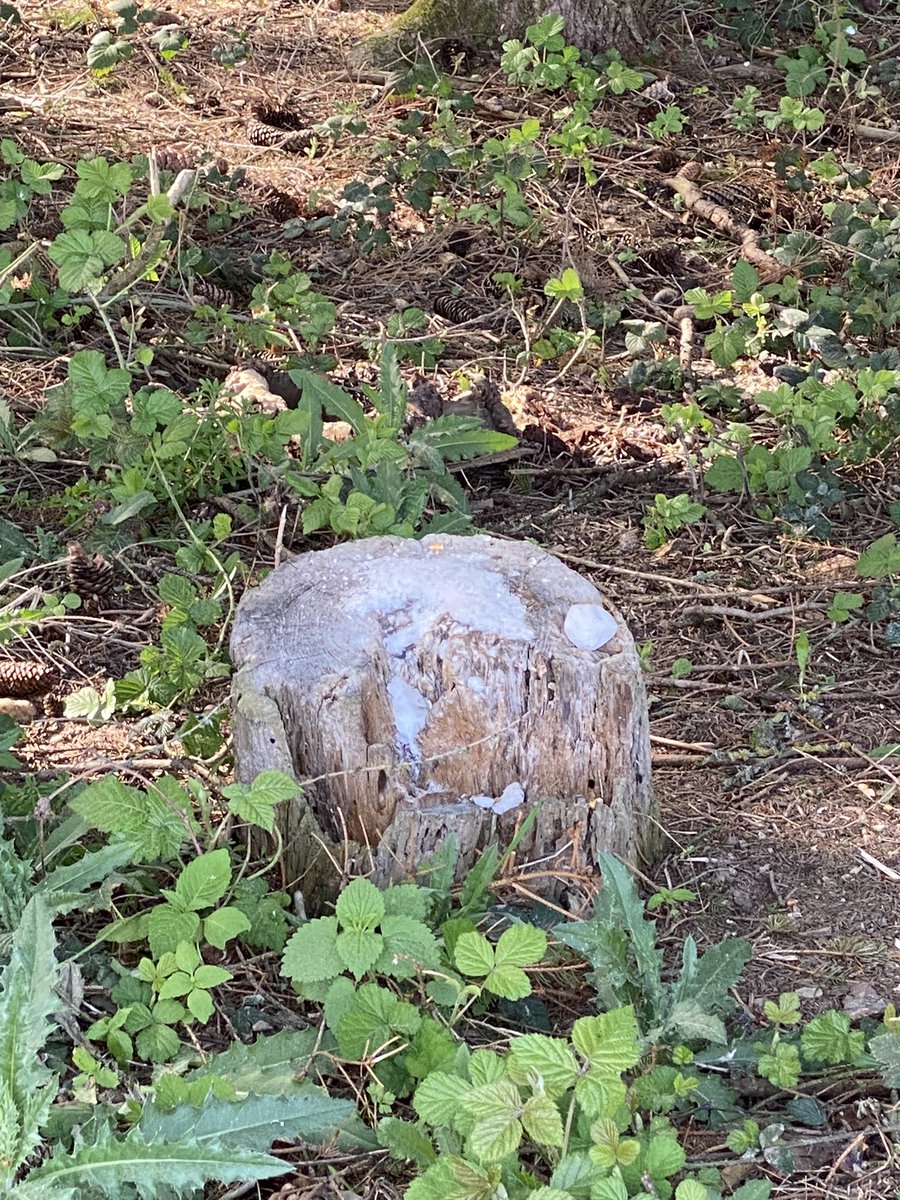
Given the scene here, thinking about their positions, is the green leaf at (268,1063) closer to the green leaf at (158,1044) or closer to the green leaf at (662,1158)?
the green leaf at (158,1044)

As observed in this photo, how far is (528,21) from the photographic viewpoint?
6172 mm

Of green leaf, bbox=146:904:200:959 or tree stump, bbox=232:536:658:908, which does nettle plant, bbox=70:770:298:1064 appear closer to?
green leaf, bbox=146:904:200:959

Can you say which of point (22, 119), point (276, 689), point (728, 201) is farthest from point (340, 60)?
point (276, 689)

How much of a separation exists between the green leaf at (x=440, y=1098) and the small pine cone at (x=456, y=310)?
11.2 feet

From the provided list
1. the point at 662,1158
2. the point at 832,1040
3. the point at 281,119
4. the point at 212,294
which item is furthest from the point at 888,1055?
the point at 281,119

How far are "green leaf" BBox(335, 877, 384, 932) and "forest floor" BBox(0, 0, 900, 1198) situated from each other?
607mm

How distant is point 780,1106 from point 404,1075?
0.57 metres

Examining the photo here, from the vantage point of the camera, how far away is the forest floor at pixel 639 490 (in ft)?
7.96

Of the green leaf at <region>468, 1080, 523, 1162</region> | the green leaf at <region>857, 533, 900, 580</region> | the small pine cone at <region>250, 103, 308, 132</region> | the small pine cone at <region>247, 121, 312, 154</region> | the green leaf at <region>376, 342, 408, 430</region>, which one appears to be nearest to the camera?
the green leaf at <region>468, 1080, 523, 1162</region>

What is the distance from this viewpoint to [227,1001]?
2.11m

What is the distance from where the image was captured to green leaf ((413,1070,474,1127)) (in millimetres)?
1688

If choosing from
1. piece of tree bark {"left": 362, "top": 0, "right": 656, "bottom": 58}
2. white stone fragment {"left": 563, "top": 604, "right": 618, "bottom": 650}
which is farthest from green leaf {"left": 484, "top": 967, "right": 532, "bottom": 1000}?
piece of tree bark {"left": 362, "top": 0, "right": 656, "bottom": 58}

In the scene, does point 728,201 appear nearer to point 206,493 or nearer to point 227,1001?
point 206,493

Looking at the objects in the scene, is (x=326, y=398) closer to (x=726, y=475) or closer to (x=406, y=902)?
(x=726, y=475)
